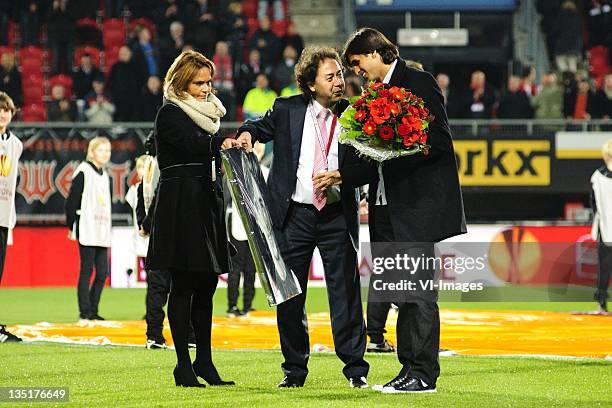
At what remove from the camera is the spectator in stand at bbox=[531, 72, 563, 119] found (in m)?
21.9

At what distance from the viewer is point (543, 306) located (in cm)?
1673

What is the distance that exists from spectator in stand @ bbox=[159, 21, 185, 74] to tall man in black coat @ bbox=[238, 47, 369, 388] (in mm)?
15753

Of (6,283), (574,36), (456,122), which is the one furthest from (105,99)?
(574,36)

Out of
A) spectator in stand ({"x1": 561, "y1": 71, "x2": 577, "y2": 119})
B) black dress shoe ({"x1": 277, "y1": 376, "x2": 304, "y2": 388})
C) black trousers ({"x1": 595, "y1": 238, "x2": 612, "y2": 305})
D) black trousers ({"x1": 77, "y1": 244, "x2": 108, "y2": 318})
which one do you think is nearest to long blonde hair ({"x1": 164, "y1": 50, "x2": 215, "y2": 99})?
black dress shoe ({"x1": 277, "y1": 376, "x2": 304, "y2": 388})

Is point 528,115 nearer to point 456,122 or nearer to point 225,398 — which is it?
point 456,122

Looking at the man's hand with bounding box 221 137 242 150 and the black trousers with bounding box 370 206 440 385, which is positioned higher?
the man's hand with bounding box 221 137 242 150

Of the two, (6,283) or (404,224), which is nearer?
(404,224)

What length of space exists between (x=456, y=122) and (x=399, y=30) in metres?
6.16

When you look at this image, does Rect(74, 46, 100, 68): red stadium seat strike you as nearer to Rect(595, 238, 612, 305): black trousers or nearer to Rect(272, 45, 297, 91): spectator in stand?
Rect(272, 45, 297, 91): spectator in stand

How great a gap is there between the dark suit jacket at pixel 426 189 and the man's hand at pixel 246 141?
0.94 meters

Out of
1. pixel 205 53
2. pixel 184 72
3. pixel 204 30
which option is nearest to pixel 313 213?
pixel 184 72

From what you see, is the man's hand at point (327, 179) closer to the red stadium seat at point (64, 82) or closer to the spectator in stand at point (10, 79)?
the spectator in stand at point (10, 79)

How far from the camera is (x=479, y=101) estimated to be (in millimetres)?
22312

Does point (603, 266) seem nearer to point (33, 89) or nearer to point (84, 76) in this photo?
point (84, 76)
